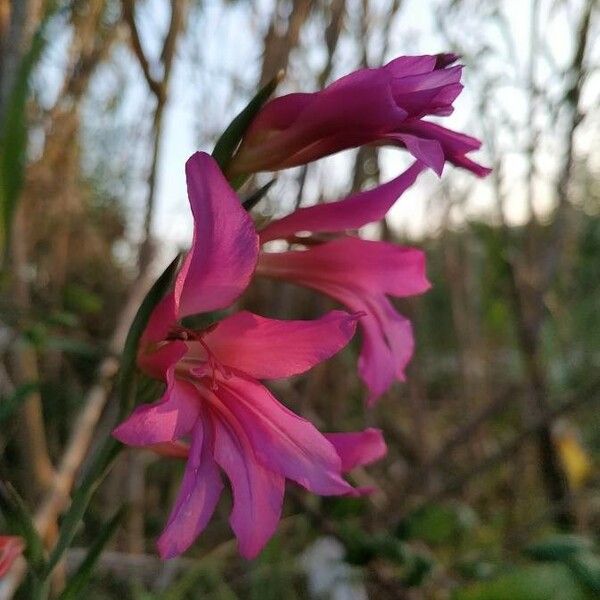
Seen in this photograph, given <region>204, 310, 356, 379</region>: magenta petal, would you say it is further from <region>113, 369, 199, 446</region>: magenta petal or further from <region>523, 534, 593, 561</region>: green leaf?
<region>523, 534, 593, 561</region>: green leaf

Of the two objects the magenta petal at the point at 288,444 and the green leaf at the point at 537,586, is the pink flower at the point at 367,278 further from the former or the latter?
the green leaf at the point at 537,586

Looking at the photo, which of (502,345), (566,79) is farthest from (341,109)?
(502,345)

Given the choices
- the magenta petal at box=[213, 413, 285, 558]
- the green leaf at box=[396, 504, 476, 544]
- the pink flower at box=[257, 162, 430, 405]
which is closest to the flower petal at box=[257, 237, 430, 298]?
the pink flower at box=[257, 162, 430, 405]

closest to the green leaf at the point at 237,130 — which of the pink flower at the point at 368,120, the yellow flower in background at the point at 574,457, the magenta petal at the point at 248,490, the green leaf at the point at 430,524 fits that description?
the pink flower at the point at 368,120

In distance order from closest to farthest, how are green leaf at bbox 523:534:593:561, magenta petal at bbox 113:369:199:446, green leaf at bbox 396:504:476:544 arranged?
magenta petal at bbox 113:369:199:446, green leaf at bbox 523:534:593:561, green leaf at bbox 396:504:476:544

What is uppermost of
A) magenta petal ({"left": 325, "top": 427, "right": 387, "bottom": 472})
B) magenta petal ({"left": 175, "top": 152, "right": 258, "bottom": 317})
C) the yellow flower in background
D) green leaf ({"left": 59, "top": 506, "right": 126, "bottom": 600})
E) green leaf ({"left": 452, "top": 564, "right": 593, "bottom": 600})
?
magenta petal ({"left": 175, "top": 152, "right": 258, "bottom": 317})
